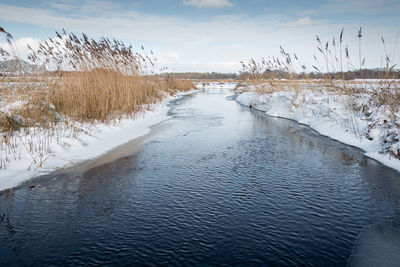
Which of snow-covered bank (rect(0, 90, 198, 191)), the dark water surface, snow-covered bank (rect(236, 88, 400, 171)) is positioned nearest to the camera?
the dark water surface

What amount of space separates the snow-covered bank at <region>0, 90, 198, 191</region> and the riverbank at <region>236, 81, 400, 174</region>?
20.6 ft

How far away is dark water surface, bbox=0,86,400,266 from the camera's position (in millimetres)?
2604

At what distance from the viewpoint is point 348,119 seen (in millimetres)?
8602

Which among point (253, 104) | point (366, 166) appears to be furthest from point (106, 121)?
point (253, 104)

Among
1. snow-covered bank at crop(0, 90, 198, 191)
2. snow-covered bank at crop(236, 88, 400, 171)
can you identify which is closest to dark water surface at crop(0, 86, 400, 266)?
snow-covered bank at crop(0, 90, 198, 191)

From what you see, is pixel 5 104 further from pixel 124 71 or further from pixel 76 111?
pixel 124 71

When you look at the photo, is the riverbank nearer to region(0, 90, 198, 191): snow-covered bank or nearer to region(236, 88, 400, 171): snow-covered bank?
region(236, 88, 400, 171): snow-covered bank

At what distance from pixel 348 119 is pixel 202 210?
7152mm

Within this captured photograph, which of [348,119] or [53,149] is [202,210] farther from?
[348,119]

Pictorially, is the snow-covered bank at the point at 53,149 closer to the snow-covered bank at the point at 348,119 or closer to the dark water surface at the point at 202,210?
the dark water surface at the point at 202,210

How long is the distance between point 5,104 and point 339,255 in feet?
22.9

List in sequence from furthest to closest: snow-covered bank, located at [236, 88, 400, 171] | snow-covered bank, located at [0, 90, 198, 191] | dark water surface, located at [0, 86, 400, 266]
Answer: snow-covered bank, located at [236, 88, 400, 171]
snow-covered bank, located at [0, 90, 198, 191]
dark water surface, located at [0, 86, 400, 266]

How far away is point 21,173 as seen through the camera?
4602mm

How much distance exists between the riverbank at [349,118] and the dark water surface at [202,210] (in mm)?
808
